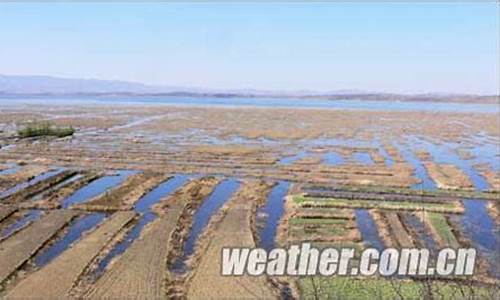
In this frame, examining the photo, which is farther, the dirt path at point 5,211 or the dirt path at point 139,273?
the dirt path at point 5,211

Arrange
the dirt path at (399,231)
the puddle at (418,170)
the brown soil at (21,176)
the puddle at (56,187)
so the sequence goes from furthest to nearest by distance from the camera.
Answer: the puddle at (418,170) → the brown soil at (21,176) → the puddle at (56,187) → the dirt path at (399,231)

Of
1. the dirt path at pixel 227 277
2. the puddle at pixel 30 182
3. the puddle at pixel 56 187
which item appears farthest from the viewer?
the puddle at pixel 30 182

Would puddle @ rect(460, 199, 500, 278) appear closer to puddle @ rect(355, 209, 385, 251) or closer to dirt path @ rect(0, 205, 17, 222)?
puddle @ rect(355, 209, 385, 251)

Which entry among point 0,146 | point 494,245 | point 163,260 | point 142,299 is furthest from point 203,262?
point 0,146

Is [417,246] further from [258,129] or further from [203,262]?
[258,129]

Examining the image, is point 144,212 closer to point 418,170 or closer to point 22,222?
point 22,222

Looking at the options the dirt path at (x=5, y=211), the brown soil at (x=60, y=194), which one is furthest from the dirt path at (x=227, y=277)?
the dirt path at (x=5, y=211)

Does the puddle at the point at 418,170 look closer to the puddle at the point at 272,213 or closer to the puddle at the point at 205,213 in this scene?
the puddle at the point at 272,213

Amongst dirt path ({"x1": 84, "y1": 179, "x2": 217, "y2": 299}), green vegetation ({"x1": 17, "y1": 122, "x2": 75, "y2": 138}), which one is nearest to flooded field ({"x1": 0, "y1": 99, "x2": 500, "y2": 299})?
dirt path ({"x1": 84, "y1": 179, "x2": 217, "y2": 299})
